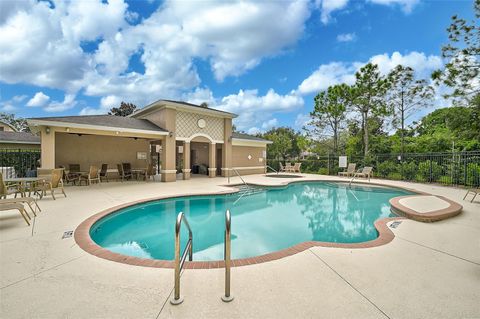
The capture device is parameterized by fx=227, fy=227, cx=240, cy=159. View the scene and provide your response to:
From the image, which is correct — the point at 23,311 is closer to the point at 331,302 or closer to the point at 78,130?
the point at 331,302

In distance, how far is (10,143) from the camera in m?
18.4

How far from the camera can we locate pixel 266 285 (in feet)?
9.43

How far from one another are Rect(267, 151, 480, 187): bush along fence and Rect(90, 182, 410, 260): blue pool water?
5798 mm

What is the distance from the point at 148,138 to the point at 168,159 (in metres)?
2.65

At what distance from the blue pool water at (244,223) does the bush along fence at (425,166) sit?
19.0ft

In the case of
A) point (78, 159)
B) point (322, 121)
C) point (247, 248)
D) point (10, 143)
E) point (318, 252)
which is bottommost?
point (247, 248)

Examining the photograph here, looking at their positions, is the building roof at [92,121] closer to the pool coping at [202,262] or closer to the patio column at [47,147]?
the patio column at [47,147]

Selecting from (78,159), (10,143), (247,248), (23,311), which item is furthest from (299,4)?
(10,143)

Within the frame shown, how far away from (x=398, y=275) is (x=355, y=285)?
80cm

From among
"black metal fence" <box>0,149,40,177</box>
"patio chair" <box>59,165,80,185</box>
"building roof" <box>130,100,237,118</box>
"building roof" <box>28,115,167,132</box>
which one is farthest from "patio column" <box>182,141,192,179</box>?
"black metal fence" <box>0,149,40,177</box>

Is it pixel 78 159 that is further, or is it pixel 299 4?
pixel 78 159

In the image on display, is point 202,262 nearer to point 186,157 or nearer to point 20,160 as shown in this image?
point 186,157

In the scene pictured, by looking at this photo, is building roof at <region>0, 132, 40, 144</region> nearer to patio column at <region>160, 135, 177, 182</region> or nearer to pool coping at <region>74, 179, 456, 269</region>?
patio column at <region>160, 135, 177, 182</region>

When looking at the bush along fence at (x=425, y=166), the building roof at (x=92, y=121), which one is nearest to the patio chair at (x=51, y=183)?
the building roof at (x=92, y=121)
